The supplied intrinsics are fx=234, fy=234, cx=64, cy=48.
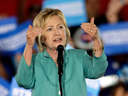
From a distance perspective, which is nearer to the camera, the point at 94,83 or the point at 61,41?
the point at 61,41

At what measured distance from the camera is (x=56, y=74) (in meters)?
1.67

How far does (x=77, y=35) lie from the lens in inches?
166

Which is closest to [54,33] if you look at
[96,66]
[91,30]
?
[91,30]

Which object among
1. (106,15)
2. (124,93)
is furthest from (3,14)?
(124,93)

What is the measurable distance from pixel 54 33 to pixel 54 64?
230mm

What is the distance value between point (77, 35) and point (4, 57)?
1.40 m

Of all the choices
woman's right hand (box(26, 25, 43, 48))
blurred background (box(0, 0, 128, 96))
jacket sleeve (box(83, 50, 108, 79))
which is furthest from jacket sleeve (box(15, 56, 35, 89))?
blurred background (box(0, 0, 128, 96))

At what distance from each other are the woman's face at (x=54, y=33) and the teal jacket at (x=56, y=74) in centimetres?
11

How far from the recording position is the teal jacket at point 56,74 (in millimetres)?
1623

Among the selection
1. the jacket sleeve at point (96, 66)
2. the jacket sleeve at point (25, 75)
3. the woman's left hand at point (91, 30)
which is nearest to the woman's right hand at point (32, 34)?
the jacket sleeve at point (25, 75)

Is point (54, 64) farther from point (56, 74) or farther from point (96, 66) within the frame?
point (96, 66)

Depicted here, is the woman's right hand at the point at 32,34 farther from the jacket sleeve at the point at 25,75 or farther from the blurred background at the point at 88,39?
the blurred background at the point at 88,39

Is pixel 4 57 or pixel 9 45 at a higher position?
pixel 9 45

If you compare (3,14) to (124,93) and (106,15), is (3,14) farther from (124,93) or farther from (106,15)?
(124,93)
